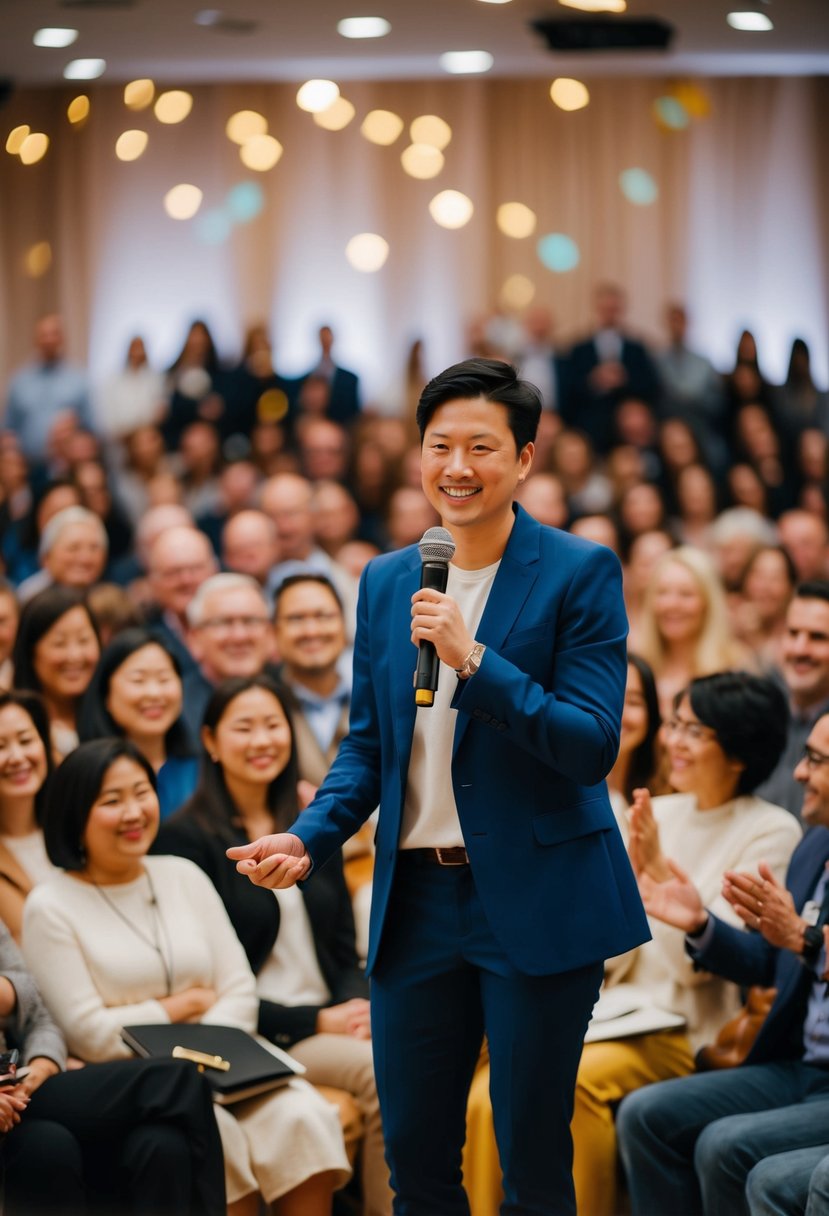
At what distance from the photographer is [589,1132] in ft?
9.05

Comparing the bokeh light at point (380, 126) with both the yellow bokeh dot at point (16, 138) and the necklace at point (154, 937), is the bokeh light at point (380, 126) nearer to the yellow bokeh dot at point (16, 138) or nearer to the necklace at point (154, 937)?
the yellow bokeh dot at point (16, 138)

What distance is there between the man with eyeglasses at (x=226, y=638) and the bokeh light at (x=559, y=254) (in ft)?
21.4

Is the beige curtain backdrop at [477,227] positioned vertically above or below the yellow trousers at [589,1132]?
above

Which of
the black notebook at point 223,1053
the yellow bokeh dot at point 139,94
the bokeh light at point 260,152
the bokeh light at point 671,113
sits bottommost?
the black notebook at point 223,1053

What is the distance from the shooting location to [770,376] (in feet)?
34.0

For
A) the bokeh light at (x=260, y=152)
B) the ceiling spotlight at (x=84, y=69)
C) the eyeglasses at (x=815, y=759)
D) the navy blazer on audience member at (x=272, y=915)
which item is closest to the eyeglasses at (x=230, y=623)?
the navy blazer on audience member at (x=272, y=915)

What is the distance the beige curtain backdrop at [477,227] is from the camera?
9859 millimetres

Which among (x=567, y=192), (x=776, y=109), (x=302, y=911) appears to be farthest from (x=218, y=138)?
(x=302, y=911)

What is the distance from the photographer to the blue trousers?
186cm

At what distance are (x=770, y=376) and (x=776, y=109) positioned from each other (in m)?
1.79

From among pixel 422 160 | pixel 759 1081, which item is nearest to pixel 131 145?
pixel 422 160

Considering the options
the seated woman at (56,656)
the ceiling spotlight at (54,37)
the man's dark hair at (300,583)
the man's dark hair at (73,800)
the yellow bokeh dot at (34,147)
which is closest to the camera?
the man's dark hair at (73,800)

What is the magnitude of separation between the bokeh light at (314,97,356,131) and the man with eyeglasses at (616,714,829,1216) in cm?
814

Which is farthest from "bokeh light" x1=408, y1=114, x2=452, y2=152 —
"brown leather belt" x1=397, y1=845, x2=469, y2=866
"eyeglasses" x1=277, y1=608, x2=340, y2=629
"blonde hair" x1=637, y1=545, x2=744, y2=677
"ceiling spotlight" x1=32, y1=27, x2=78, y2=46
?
"brown leather belt" x1=397, y1=845, x2=469, y2=866
